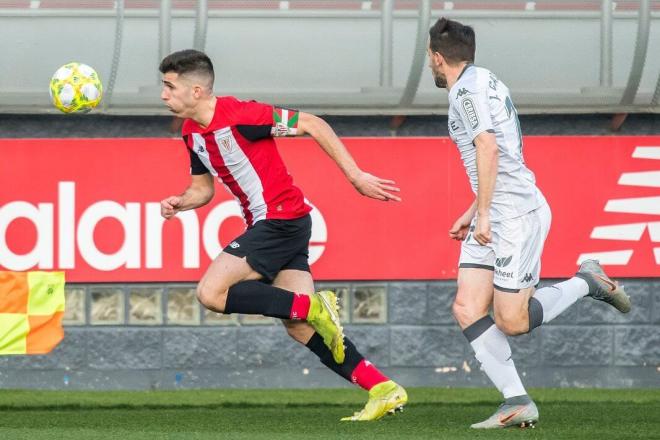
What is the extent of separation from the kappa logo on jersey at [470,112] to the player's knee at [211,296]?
4.87 ft

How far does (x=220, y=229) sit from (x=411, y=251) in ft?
4.45

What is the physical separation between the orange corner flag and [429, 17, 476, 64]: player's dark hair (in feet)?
13.7

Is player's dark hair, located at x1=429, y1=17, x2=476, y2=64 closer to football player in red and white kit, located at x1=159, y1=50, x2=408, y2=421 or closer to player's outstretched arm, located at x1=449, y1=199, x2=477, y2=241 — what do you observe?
football player in red and white kit, located at x1=159, y1=50, x2=408, y2=421

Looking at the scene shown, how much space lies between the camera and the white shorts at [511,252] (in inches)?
290

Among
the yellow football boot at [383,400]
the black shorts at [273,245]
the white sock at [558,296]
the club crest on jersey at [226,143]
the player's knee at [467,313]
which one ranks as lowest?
the yellow football boot at [383,400]

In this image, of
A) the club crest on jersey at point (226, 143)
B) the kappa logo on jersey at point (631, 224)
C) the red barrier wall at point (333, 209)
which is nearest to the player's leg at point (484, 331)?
the club crest on jersey at point (226, 143)

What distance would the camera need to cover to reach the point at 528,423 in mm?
7395

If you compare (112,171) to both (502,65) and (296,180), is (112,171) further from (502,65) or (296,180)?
(502,65)

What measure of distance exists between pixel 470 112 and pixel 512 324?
1.06 metres

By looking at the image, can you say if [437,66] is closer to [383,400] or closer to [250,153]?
[250,153]

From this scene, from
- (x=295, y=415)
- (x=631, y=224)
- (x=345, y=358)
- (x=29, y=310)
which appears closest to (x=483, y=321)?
(x=345, y=358)

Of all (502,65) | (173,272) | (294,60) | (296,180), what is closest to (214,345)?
(173,272)

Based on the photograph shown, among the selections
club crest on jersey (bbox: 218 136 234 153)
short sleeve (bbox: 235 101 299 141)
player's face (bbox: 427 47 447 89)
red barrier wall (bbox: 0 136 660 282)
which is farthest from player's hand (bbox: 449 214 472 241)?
red barrier wall (bbox: 0 136 660 282)

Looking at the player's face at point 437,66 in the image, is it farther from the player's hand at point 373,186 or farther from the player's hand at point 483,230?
the player's hand at point 483,230
